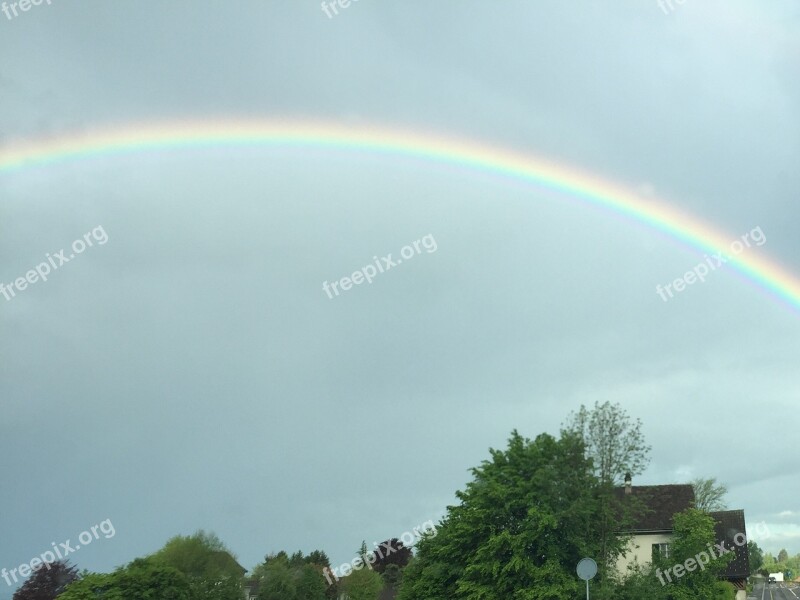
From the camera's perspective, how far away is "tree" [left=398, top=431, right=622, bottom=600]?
43094mm

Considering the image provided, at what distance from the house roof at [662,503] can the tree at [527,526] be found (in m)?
20.2

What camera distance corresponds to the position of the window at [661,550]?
54.8 m

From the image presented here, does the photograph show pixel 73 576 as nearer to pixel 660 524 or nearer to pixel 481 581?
pixel 481 581

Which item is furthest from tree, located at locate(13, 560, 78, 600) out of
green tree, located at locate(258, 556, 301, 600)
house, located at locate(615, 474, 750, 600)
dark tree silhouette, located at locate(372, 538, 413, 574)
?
dark tree silhouette, located at locate(372, 538, 413, 574)

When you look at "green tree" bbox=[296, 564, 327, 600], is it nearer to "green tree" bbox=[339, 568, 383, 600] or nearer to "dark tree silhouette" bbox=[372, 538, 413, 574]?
"green tree" bbox=[339, 568, 383, 600]

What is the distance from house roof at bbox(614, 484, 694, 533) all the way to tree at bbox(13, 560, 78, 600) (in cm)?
5427

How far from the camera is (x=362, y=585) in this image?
346 ft

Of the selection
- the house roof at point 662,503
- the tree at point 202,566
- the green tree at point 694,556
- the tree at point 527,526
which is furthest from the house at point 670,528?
the tree at point 202,566

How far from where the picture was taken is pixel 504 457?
1869 inches

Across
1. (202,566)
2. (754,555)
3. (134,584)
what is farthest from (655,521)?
(754,555)

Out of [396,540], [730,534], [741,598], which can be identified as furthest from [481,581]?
[396,540]

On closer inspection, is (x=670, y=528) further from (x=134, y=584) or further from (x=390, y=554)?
(x=390, y=554)

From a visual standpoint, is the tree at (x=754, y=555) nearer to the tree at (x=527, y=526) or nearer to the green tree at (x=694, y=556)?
the green tree at (x=694, y=556)

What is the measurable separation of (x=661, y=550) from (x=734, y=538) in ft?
58.5
